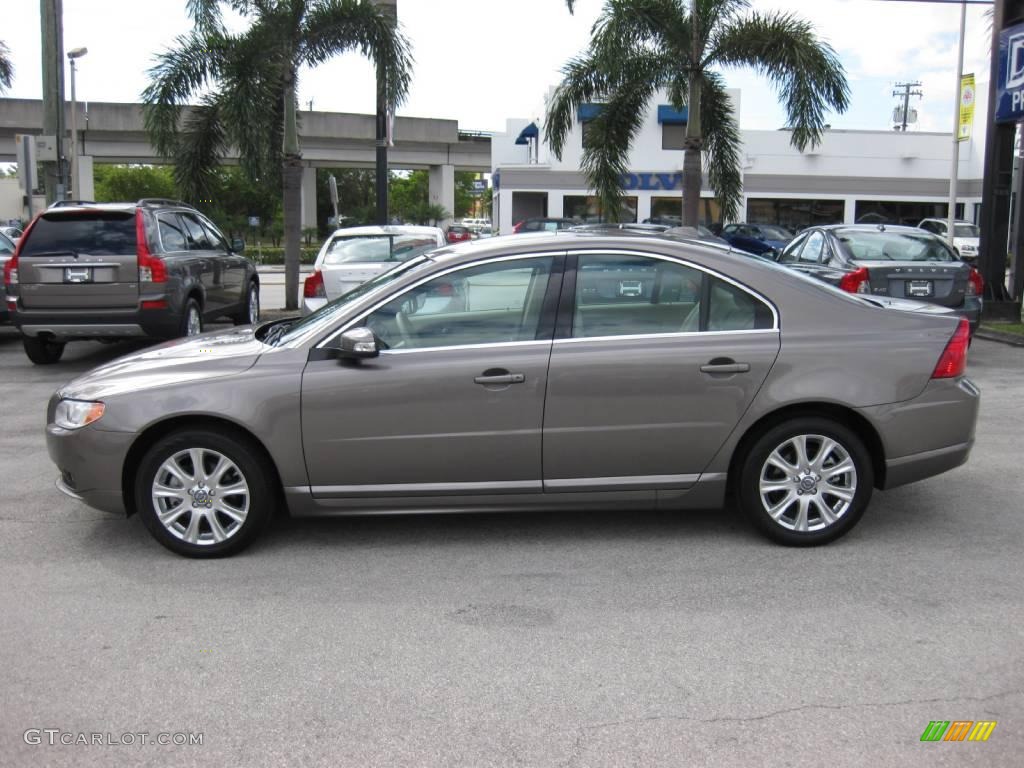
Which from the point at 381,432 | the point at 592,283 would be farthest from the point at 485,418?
the point at 592,283

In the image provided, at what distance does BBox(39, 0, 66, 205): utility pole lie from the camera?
1595cm

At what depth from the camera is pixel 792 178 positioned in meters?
44.5

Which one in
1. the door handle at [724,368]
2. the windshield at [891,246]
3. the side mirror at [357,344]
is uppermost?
the windshield at [891,246]

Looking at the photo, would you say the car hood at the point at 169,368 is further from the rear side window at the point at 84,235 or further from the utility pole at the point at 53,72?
the utility pole at the point at 53,72

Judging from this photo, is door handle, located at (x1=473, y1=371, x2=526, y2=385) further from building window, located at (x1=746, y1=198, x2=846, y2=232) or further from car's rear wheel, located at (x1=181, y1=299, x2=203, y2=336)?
building window, located at (x1=746, y1=198, x2=846, y2=232)

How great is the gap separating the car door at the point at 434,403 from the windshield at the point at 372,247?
6.99 meters

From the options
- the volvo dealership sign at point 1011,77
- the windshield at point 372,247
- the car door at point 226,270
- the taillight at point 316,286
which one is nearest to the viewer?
the taillight at point 316,286

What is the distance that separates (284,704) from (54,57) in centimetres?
1552

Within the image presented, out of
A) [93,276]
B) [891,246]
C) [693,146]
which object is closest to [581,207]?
[693,146]

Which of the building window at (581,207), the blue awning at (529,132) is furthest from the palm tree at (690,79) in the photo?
the blue awning at (529,132)

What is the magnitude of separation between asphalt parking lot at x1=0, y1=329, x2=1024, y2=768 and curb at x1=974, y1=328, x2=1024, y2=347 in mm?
8743

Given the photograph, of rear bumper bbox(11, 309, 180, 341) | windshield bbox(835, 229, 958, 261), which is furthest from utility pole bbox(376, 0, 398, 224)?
windshield bbox(835, 229, 958, 261)

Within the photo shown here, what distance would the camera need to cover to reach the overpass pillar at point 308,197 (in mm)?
59469

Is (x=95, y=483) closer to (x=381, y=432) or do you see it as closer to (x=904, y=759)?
(x=381, y=432)
